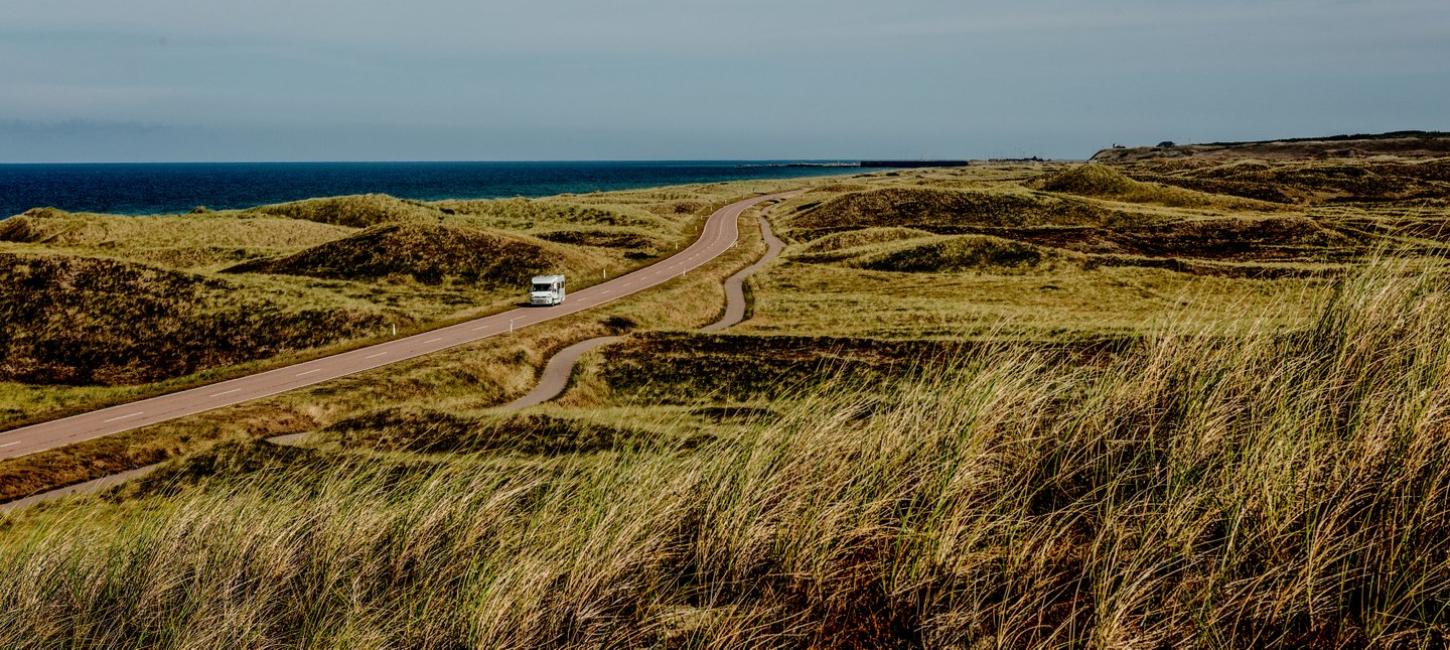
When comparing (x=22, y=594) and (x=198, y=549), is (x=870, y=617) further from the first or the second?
(x=22, y=594)

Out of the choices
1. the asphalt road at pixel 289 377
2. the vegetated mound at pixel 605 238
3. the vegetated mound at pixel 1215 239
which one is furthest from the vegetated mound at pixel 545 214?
the vegetated mound at pixel 1215 239

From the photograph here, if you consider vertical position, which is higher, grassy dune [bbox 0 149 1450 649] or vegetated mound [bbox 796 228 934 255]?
grassy dune [bbox 0 149 1450 649]

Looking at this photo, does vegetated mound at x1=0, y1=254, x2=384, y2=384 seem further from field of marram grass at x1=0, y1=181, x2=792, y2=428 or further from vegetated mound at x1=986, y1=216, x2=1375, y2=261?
vegetated mound at x1=986, y1=216, x2=1375, y2=261

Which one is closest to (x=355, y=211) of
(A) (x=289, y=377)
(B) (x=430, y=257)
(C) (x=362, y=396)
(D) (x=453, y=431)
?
(B) (x=430, y=257)

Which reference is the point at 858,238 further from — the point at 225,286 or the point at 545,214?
the point at 225,286

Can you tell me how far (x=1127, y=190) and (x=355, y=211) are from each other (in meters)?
129

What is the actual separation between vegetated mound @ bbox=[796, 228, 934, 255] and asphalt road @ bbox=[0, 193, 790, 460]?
26.8 meters

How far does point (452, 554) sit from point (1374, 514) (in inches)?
→ 332

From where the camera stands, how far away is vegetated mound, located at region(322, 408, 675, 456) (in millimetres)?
30422

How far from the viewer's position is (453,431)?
33.0 metres

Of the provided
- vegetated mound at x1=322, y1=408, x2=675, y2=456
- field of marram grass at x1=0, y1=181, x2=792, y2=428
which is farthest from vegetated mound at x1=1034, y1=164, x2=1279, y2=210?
vegetated mound at x1=322, y1=408, x2=675, y2=456

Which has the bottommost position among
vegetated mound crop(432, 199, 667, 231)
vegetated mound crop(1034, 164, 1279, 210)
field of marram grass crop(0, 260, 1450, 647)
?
field of marram grass crop(0, 260, 1450, 647)

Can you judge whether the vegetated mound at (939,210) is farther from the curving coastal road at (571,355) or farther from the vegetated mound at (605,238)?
the curving coastal road at (571,355)

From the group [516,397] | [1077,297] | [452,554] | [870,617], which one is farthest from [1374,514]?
[1077,297]
